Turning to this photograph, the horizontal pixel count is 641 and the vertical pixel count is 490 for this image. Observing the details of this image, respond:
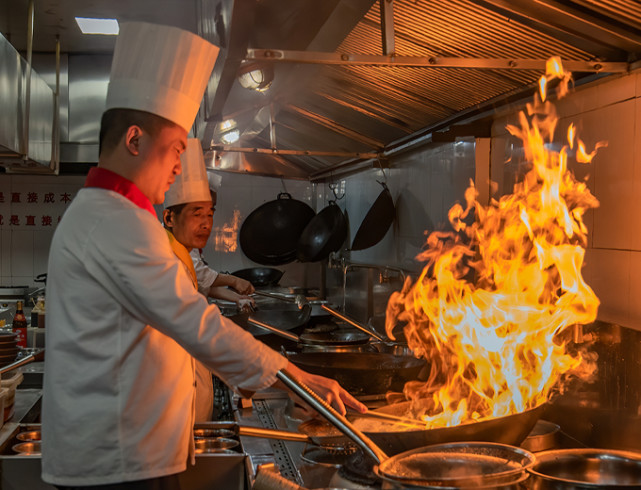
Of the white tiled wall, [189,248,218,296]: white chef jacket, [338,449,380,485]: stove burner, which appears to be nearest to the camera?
[338,449,380,485]: stove burner

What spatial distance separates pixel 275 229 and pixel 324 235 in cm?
150

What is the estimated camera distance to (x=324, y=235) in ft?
17.5

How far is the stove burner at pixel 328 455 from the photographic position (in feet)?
6.26

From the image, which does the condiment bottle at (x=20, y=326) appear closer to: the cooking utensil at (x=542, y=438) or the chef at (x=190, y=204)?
the chef at (x=190, y=204)

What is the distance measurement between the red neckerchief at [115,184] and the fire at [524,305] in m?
0.97

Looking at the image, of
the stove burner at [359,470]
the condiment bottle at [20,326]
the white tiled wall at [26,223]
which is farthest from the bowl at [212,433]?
the white tiled wall at [26,223]

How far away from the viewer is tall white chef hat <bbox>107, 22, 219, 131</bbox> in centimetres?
159

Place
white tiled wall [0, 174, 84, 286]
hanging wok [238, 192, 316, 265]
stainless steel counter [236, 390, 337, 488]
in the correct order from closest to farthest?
1. stainless steel counter [236, 390, 337, 488]
2. hanging wok [238, 192, 316, 265]
3. white tiled wall [0, 174, 84, 286]

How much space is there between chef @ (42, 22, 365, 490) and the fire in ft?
2.32

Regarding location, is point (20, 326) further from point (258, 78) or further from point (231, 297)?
point (258, 78)

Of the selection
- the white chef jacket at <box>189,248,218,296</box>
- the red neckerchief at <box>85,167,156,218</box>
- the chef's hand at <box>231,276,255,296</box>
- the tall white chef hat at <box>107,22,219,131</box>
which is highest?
the tall white chef hat at <box>107,22,219,131</box>

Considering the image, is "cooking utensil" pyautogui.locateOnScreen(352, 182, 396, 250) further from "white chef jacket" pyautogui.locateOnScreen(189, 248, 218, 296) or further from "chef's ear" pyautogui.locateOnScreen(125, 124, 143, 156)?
"chef's ear" pyautogui.locateOnScreen(125, 124, 143, 156)

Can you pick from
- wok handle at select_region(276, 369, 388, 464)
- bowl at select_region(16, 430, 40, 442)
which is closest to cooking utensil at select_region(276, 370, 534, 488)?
Result: wok handle at select_region(276, 369, 388, 464)

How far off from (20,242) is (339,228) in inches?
149
